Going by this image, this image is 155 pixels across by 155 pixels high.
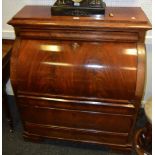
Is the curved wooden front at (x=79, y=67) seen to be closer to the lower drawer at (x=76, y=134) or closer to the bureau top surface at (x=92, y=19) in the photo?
the bureau top surface at (x=92, y=19)

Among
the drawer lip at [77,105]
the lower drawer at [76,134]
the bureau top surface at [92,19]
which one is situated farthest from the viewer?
the lower drawer at [76,134]

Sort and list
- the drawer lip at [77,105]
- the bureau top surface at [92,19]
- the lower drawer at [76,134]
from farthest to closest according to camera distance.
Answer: the lower drawer at [76,134] < the drawer lip at [77,105] < the bureau top surface at [92,19]

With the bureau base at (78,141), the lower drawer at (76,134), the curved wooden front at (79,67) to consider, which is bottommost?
the bureau base at (78,141)

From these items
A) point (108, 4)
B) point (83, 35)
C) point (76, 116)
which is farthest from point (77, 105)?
point (108, 4)

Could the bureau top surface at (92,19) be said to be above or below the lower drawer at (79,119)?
above

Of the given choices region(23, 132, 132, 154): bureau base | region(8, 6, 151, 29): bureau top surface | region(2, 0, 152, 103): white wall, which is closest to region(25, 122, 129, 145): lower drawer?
region(23, 132, 132, 154): bureau base

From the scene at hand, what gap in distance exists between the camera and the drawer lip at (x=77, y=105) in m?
1.46

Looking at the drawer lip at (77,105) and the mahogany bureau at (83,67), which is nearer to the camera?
the mahogany bureau at (83,67)

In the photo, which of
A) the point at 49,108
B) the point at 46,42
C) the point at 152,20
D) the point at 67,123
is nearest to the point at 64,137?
the point at 67,123

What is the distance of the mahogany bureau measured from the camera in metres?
1.36

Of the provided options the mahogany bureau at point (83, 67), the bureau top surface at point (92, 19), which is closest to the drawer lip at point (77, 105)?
the mahogany bureau at point (83, 67)

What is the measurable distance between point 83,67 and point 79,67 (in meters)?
0.02

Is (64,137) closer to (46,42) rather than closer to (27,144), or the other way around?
(27,144)

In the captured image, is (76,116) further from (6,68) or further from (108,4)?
(108,4)
